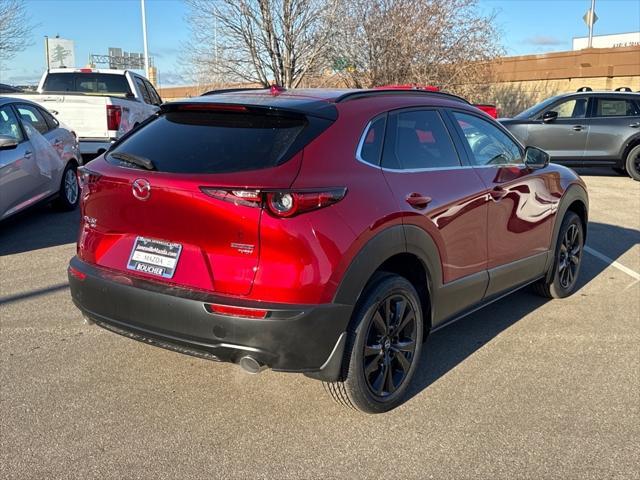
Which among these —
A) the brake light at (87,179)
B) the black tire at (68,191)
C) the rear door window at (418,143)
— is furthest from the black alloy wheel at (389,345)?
the black tire at (68,191)

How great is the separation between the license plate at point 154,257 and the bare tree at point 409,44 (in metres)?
16.0

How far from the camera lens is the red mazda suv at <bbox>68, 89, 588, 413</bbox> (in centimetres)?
300

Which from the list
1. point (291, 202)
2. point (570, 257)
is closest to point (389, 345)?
point (291, 202)

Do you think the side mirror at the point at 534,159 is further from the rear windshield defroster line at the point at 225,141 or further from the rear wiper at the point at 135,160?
the rear wiper at the point at 135,160

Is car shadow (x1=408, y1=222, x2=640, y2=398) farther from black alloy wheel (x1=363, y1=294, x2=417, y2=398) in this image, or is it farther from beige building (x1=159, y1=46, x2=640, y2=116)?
beige building (x1=159, y1=46, x2=640, y2=116)

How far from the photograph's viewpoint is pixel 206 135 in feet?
11.2

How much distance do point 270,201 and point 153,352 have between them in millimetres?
1776

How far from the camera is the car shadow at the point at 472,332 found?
411 centimetres

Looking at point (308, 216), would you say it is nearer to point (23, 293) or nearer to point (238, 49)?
point (23, 293)

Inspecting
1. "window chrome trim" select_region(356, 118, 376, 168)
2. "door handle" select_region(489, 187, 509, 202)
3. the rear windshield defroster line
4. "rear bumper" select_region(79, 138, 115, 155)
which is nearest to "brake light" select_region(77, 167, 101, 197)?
the rear windshield defroster line

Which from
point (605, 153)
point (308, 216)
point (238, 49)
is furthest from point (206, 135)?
point (238, 49)

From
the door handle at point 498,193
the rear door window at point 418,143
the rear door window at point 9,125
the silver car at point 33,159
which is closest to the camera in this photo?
the rear door window at point 418,143

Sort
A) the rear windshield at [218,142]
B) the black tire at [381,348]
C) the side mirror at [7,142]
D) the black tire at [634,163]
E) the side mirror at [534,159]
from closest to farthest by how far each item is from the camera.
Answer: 1. the rear windshield at [218,142]
2. the black tire at [381,348]
3. the side mirror at [534,159]
4. the side mirror at [7,142]
5. the black tire at [634,163]

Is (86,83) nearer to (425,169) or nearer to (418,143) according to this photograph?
(418,143)
